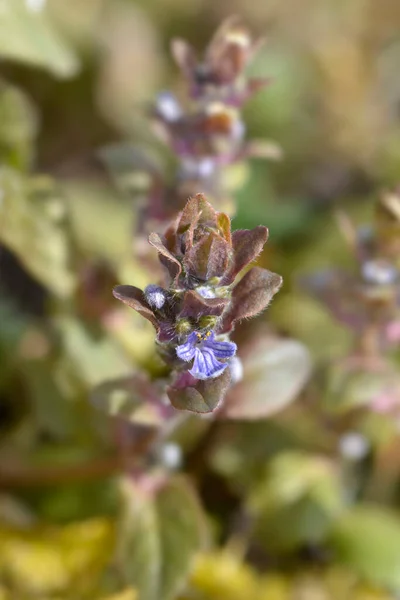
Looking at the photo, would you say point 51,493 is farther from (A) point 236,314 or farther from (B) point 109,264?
(A) point 236,314

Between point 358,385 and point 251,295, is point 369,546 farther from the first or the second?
point 251,295

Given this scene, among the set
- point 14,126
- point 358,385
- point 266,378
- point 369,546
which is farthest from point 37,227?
point 369,546

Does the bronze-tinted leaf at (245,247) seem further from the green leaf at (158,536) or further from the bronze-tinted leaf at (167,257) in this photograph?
the green leaf at (158,536)

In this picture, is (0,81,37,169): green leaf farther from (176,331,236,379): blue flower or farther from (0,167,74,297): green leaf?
(176,331,236,379): blue flower

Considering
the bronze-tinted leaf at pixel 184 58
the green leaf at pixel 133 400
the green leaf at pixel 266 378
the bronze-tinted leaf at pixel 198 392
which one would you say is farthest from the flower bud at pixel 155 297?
the bronze-tinted leaf at pixel 184 58

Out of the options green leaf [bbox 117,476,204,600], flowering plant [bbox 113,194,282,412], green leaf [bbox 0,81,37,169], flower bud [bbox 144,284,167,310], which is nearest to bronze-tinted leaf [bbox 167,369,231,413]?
flowering plant [bbox 113,194,282,412]
